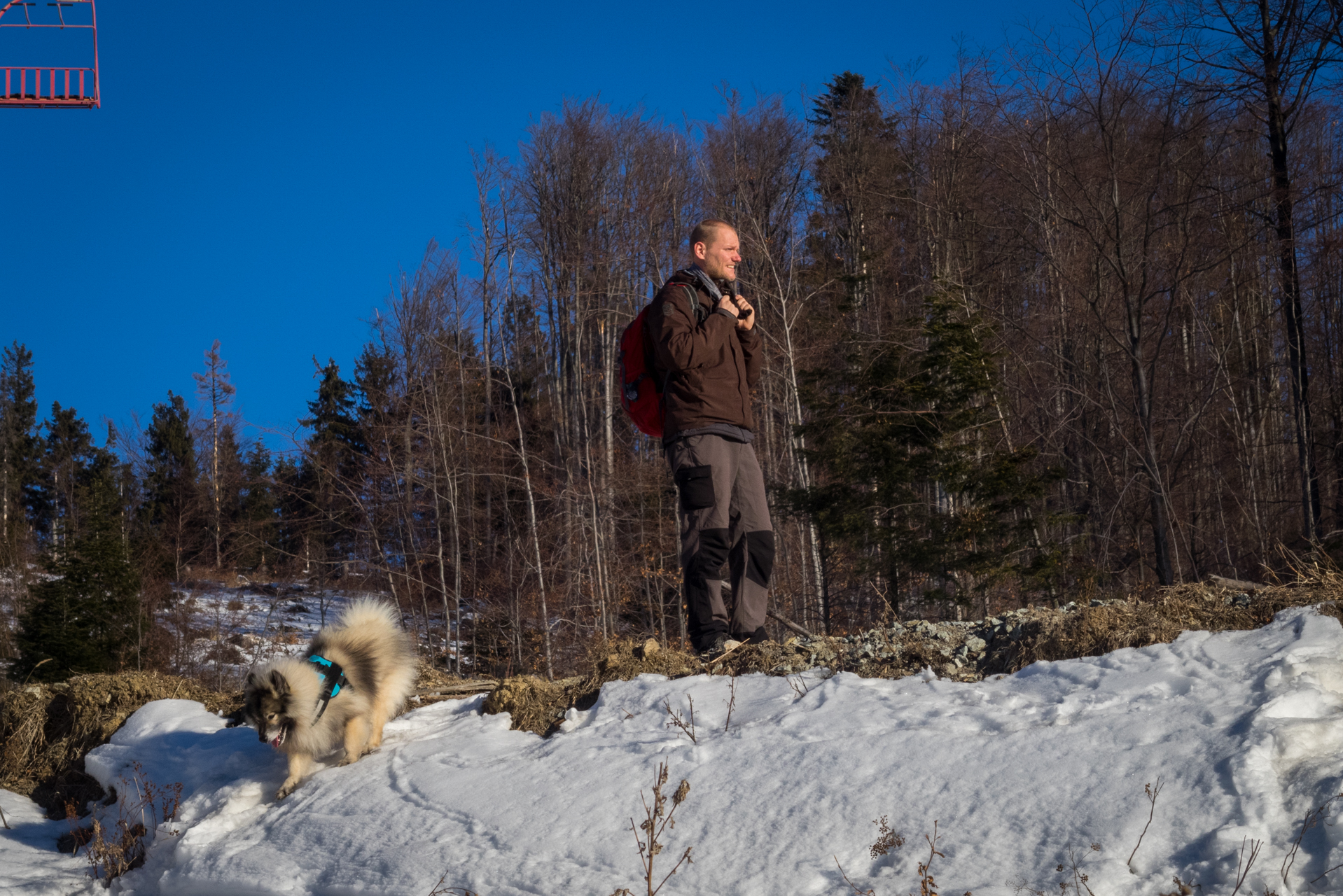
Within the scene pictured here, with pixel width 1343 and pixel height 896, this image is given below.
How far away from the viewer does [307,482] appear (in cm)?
2966

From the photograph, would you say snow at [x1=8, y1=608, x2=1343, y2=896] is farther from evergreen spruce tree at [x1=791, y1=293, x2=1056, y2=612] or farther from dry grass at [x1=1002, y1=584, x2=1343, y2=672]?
evergreen spruce tree at [x1=791, y1=293, x2=1056, y2=612]

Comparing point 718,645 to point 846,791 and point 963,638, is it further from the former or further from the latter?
point 846,791

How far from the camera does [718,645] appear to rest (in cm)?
491

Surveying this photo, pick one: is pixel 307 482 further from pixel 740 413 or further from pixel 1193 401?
pixel 740 413

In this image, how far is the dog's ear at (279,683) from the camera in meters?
4.27

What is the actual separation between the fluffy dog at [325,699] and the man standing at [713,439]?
1726mm

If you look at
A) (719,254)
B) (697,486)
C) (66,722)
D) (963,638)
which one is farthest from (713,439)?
(66,722)

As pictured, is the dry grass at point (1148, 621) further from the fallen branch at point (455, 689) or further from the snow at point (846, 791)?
the fallen branch at point (455, 689)

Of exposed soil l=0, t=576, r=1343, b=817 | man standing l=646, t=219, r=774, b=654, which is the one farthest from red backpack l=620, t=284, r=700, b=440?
exposed soil l=0, t=576, r=1343, b=817

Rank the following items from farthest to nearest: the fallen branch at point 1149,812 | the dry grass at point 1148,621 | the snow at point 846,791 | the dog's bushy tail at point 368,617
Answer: the dog's bushy tail at point 368,617, the dry grass at point 1148,621, the snow at point 846,791, the fallen branch at point 1149,812

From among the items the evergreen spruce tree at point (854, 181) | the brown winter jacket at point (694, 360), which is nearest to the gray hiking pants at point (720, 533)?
the brown winter jacket at point (694, 360)

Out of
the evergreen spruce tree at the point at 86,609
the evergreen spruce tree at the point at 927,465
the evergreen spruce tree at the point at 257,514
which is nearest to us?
the evergreen spruce tree at the point at 927,465

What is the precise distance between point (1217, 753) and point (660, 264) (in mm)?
23229

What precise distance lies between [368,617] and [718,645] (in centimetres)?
202
